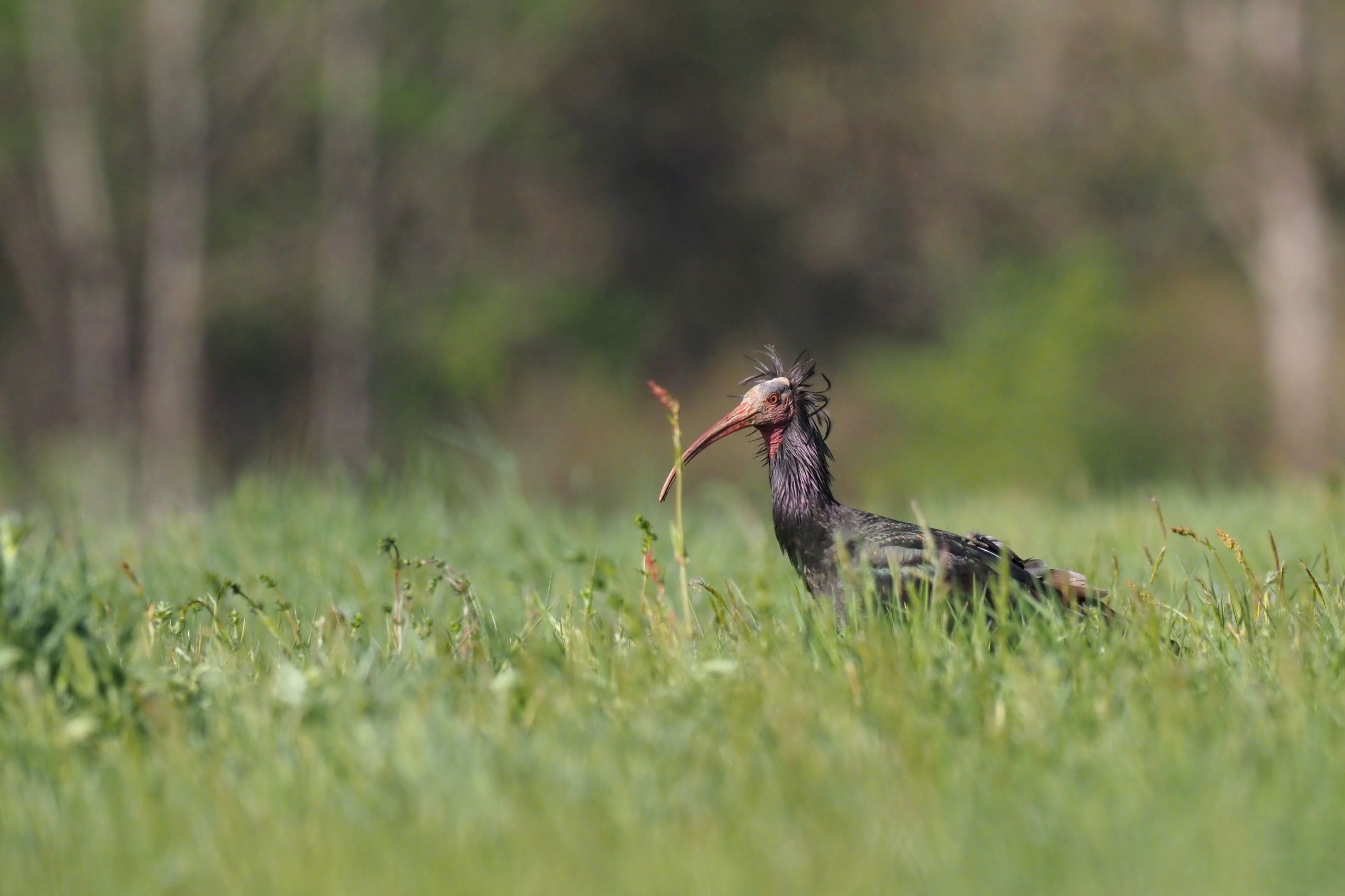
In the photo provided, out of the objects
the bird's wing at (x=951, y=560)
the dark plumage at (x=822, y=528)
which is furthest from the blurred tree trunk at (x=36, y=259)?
the bird's wing at (x=951, y=560)

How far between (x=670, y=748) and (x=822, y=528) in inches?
65.7

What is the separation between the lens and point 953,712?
10.5ft

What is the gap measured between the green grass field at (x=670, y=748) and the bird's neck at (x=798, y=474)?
477 mm

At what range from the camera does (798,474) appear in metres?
4.71

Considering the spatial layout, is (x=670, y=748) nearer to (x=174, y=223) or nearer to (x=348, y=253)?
(x=174, y=223)

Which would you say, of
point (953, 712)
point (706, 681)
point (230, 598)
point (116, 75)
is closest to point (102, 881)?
point (706, 681)

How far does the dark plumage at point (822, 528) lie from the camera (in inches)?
169

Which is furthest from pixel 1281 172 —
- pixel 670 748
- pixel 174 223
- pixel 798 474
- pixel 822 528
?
pixel 670 748

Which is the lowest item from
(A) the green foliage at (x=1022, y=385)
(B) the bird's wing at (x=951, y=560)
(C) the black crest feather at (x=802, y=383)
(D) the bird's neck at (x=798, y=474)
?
(B) the bird's wing at (x=951, y=560)

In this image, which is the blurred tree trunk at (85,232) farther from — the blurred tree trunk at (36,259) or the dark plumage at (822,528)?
the dark plumage at (822,528)

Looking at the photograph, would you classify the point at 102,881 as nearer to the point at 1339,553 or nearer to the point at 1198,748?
the point at 1198,748

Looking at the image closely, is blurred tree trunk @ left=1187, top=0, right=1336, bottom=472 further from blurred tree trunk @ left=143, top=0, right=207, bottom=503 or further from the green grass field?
the green grass field

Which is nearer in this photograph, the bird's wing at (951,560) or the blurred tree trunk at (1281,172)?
the bird's wing at (951,560)

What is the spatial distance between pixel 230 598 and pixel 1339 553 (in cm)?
380
